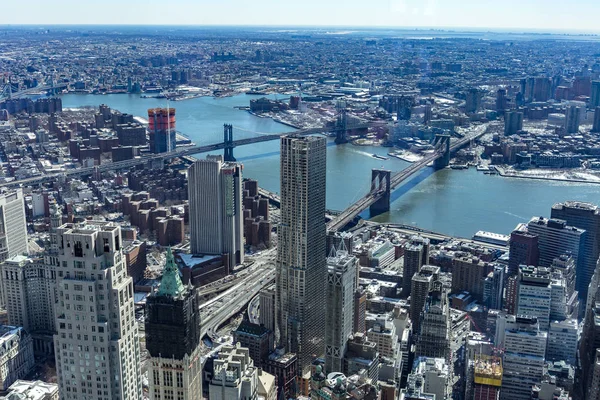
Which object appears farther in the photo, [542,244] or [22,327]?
[542,244]

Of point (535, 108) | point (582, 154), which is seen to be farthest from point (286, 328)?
point (535, 108)

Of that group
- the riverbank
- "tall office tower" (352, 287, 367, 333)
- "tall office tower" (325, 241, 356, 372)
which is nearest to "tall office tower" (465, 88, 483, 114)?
the riverbank

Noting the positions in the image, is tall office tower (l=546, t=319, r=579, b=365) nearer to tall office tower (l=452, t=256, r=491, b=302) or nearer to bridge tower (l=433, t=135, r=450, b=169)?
tall office tower (l=452, t=256, r=491, b=302)

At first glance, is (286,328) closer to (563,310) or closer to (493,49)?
(563,310)

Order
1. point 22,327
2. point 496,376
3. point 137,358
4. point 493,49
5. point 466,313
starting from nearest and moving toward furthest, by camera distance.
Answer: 1. point 137,358
2. point 496,376
3. point 22,327
4. point 466,313
5. point 493,49

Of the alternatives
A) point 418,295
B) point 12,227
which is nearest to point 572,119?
point 418,295

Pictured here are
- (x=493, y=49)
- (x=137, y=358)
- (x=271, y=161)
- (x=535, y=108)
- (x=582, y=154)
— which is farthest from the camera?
(x=493, y=49)

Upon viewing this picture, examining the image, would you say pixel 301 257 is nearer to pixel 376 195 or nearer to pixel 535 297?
pixel 535 297
